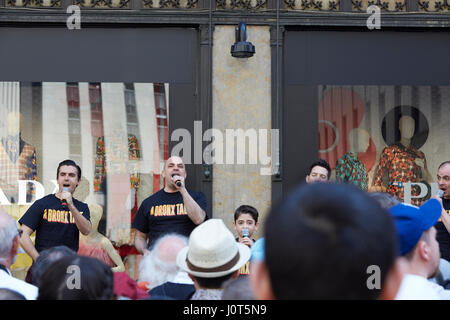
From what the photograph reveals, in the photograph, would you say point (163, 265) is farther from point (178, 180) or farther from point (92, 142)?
point (92, 142)

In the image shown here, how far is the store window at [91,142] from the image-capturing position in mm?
8312

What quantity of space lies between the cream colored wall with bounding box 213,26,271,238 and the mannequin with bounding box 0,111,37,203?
2170 millimetres

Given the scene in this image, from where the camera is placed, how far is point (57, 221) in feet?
22.7

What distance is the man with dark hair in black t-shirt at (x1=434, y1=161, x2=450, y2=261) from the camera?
663 centimetres

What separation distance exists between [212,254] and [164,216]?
3342 mm

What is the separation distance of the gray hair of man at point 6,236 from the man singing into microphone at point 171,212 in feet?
9.92

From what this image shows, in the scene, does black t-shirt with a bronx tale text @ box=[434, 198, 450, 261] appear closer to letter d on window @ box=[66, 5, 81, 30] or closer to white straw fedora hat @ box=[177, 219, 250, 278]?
white straw fedora hat @ box=[177, 219, 250, 278]

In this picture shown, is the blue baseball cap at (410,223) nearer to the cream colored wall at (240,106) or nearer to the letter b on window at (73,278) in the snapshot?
the letter b on window at (73,278)

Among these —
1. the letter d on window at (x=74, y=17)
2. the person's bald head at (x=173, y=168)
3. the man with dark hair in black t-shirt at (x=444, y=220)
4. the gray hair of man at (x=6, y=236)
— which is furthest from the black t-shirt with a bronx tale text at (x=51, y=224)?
the man with dark hair in black t-shirt at (x=444, y=220)

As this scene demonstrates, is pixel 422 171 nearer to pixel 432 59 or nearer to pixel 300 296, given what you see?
pixel 432 59

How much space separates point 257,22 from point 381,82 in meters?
1.69

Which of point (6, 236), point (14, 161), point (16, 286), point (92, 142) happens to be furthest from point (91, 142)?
point (16, 286)

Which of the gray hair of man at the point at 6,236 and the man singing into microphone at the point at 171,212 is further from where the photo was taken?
the man singing into microphone at the point at 171,212

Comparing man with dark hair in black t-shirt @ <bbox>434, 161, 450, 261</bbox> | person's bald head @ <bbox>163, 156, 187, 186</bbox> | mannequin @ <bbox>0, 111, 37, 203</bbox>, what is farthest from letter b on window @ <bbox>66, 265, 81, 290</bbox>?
mannequin @ <bbox>0, 111, 37, 203</bbox>
